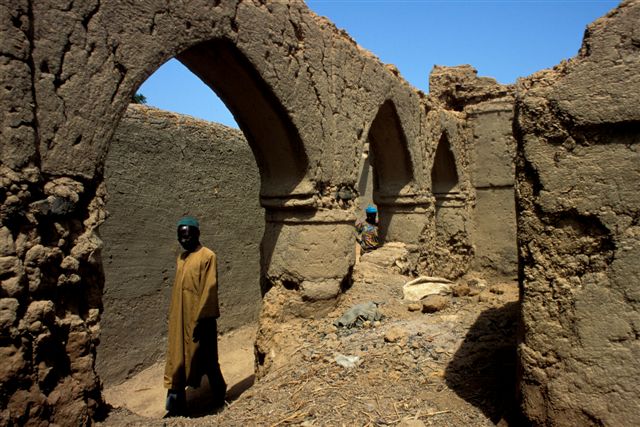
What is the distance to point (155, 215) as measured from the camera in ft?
17.5

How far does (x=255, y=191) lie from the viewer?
6785 millimetres

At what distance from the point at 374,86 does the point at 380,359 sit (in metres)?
3.01

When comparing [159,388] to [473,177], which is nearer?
[159,388]

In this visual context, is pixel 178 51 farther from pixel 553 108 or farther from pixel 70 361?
pixel 553 108

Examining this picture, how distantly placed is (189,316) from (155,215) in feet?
6.69

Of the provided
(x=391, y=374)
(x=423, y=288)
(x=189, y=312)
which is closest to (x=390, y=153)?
(x=423, y=288)

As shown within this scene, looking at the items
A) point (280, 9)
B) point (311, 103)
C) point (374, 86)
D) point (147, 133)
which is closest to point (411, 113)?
point (374, 86)

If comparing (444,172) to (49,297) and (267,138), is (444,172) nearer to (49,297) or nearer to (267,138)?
(267,138)

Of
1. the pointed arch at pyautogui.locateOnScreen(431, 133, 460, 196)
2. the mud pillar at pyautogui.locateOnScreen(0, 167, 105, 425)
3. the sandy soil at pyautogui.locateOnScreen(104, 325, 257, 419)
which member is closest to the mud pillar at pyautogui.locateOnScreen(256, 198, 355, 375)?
the sandy soil at pyautogui.locateOnScreen(104, 325, 257, 419)

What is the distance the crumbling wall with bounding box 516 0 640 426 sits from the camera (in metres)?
1.87

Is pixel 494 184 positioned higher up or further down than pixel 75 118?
further down

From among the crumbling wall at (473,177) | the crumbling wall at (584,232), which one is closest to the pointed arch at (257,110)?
the crumbling wall at (584,232)

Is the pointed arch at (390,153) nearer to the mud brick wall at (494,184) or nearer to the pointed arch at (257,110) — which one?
the pointed arch at (257,110)

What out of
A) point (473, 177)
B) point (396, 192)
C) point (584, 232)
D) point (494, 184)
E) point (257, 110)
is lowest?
point (584, 232)
